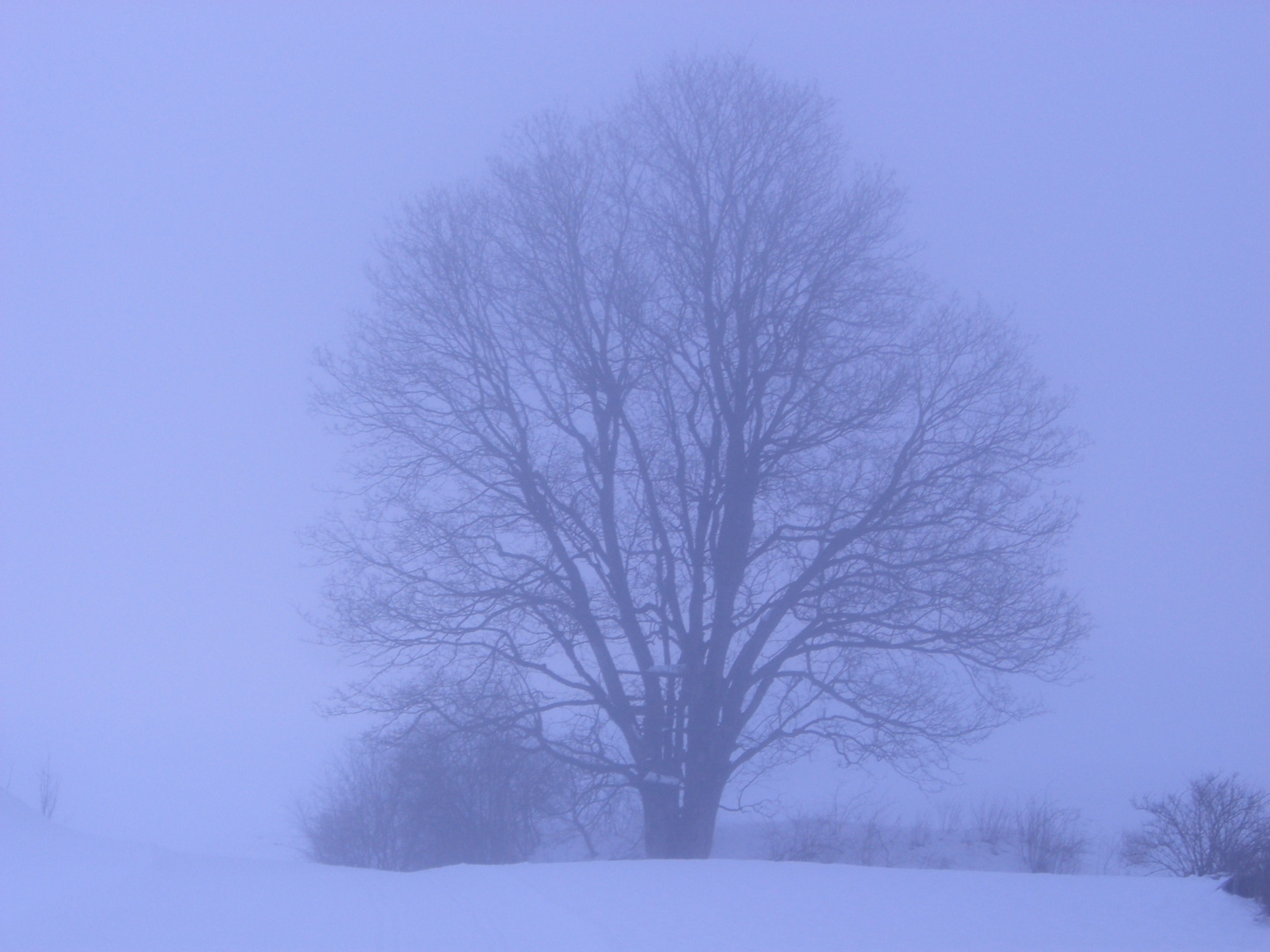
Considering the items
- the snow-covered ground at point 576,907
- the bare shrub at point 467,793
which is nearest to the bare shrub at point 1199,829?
the snow-covered ground at point 576,907

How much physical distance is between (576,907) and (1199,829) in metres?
A: 7.89

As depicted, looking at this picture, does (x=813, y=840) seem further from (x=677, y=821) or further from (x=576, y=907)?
(x=576, y=907)

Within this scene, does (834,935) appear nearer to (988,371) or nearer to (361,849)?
(988,371)

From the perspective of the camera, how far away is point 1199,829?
12000 mm

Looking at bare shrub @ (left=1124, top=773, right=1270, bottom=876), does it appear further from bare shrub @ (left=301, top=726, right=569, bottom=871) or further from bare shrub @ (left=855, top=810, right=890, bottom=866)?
Result: bare shrub @ (left=301, top=726, right=569, bottom=871)

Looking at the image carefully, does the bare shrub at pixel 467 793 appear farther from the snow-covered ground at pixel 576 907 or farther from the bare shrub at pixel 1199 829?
the bare shrub at pixel 1199 829

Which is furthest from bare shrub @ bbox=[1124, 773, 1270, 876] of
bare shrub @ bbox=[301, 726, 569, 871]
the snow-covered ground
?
bare shrub @ bbox=[301, 726, 569, 871]

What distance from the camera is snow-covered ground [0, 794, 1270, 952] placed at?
21.7 feet

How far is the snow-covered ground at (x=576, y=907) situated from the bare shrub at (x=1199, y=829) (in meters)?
2.73

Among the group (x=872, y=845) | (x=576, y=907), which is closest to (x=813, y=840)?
(x=872, y=845)

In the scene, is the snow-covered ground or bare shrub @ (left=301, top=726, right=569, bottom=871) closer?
the snow-covered ground

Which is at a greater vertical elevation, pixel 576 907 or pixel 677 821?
pixel 677 821

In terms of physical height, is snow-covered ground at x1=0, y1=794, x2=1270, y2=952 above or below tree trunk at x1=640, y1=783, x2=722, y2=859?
below

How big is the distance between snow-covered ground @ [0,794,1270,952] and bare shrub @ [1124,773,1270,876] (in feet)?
8.95
